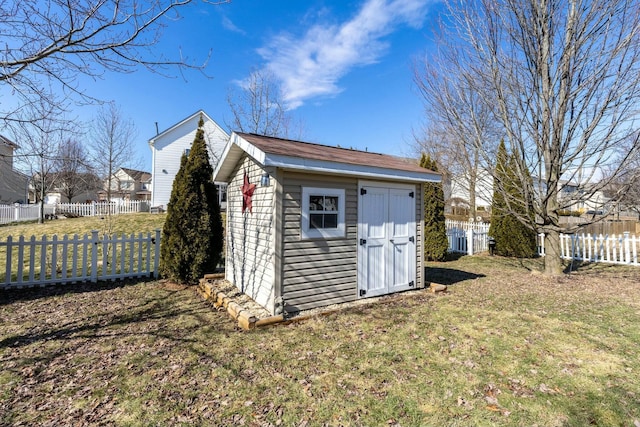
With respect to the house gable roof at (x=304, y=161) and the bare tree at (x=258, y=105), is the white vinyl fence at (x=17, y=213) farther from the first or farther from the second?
the house gable roof at (x=304, y=161)

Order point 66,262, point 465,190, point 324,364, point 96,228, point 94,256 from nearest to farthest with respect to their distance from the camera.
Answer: point 324,364 < point 66,262 < point 94,256 < point 96,228 < point 465,190

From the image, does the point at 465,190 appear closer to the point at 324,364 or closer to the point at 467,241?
the point at 467,241

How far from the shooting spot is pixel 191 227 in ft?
22.4

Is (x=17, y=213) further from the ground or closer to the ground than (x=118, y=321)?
further from the ground

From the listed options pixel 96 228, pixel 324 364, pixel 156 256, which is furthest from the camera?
pixel 96 228

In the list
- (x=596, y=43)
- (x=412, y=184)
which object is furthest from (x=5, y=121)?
(x=596, y=43)

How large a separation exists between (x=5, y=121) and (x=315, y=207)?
4.99 m

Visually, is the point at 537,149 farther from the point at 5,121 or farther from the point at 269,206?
the point at 5,121

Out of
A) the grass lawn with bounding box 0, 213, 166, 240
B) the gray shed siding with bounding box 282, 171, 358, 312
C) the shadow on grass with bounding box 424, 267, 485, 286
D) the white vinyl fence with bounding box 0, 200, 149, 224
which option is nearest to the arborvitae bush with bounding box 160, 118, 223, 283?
the gray shed siding with bounding box 282, 171, 358, 312

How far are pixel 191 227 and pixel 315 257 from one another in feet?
11.5

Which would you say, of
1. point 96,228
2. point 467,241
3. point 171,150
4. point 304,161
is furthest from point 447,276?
point 171,150

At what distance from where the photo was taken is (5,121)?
4.45 m

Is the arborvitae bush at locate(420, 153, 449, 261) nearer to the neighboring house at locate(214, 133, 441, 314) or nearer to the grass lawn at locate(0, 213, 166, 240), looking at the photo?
the neighboring house at locate(214, 133, 441, 314)

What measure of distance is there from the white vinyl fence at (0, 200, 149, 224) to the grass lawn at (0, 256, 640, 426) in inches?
646
